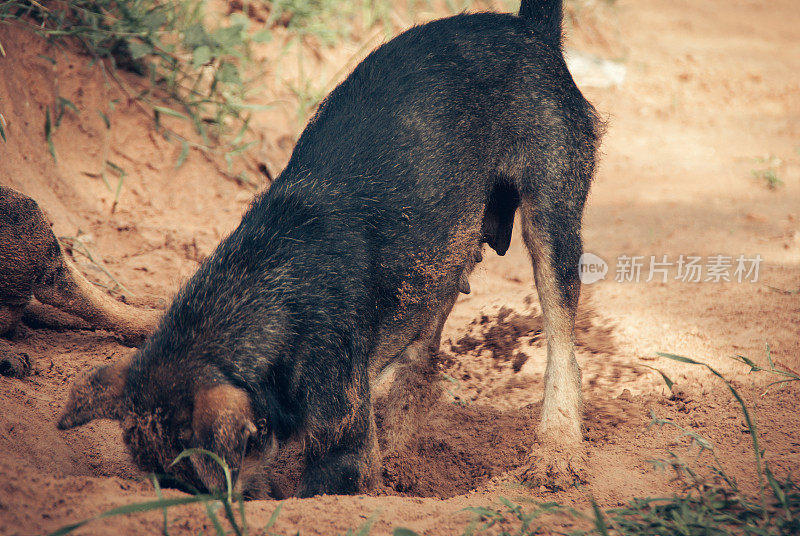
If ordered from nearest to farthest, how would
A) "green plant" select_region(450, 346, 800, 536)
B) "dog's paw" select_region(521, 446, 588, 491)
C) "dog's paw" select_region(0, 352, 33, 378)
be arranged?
1. "green plant" select_region(450, 346, 800, 536)
2. "dog's paw" select_region(521, 446, 588, 491)
3. "dog's paw" select_region(0, 352, 33, 378)

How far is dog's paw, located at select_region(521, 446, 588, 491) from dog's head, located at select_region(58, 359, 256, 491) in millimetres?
1343

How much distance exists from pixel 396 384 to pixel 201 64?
3034 millimetres

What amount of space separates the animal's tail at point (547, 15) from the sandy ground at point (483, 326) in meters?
0.61

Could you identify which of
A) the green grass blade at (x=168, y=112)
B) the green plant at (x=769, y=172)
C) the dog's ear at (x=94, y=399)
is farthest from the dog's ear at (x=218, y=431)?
the green plant at (x=769, y=172)

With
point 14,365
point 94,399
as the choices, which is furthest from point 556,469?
point 14,365

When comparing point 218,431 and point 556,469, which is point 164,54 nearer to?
point 218,431

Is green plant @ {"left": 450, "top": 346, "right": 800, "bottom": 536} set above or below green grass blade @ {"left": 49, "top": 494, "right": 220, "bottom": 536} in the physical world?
above

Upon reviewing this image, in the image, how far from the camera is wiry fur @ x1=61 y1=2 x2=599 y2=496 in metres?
2.70

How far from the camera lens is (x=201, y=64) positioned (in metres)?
5.27

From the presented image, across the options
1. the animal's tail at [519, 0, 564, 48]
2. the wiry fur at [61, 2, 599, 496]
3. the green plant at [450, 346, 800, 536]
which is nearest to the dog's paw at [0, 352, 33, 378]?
the wiry fur at [61, 2, 599, 496]

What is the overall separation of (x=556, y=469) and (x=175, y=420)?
1723mm

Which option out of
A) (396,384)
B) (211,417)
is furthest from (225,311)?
(396,384)

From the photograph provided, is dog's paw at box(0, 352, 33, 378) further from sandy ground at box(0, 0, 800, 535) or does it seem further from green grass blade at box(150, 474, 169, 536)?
green grass blade at box(150, 474, 169, 536)

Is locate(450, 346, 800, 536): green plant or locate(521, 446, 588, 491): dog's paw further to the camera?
locate(521, 446, 588, 491): dog's paw
